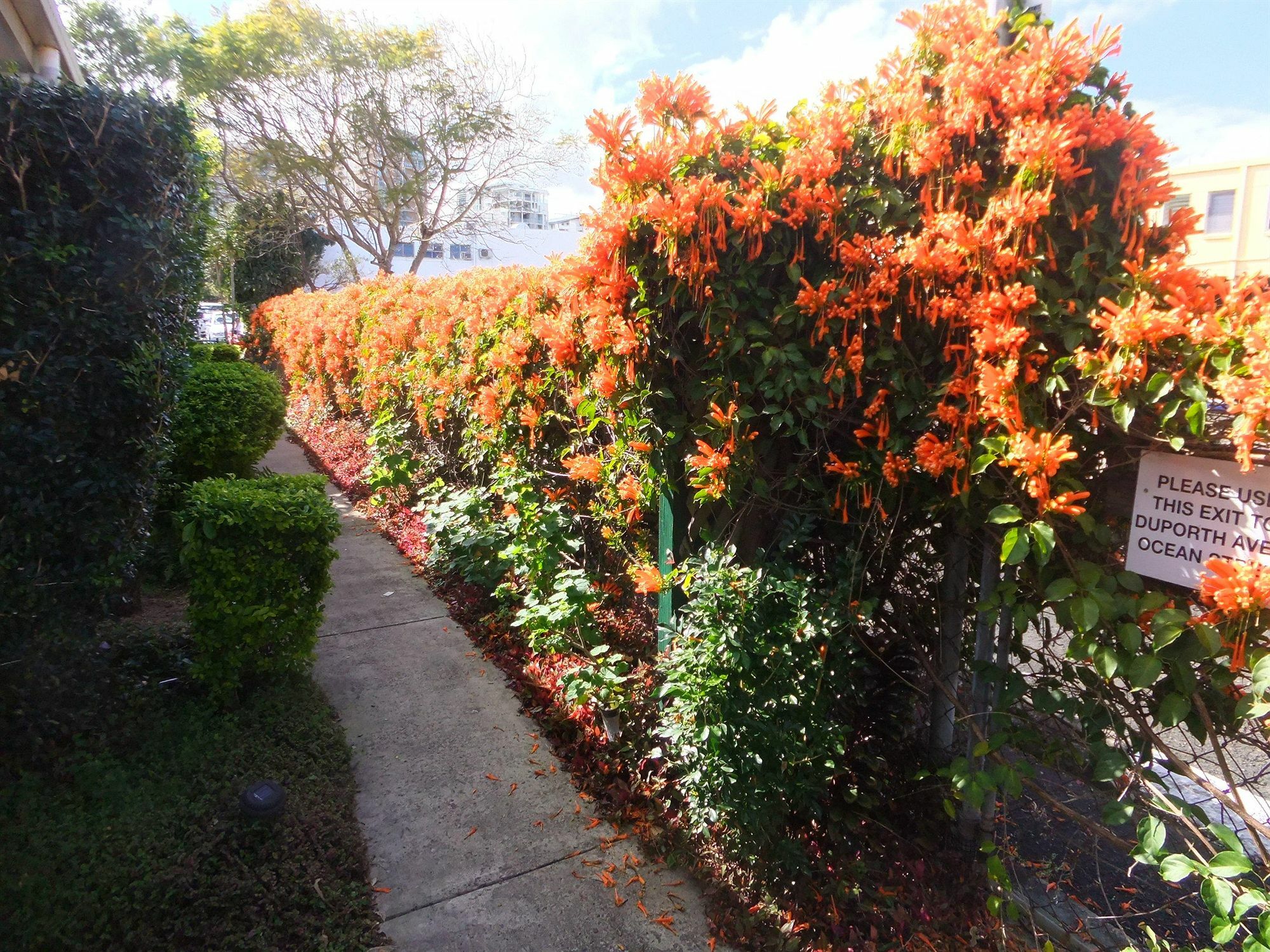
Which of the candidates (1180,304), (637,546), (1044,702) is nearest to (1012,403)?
(1180,304)

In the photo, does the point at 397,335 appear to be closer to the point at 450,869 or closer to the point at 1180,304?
the point at 450,869

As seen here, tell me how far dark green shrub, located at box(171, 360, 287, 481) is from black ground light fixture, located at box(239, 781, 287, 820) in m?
3.59

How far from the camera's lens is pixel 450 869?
2949 mm

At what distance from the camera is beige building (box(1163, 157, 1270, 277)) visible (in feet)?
86.7

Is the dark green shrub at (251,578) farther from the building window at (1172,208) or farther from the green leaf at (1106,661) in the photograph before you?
the building window at (1172,208)

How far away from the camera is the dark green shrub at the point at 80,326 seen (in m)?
3.04

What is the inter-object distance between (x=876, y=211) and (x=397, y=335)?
19.2ft

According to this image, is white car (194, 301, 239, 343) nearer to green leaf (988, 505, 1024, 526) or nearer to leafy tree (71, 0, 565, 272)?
leafy tree (71, 0, 565, 272)

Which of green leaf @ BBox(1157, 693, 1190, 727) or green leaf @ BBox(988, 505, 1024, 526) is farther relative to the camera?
green leaf @ BBox(988, 505, 1024, 526)

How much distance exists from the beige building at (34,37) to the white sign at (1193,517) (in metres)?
6.88

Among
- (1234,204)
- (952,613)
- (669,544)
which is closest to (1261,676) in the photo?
(952,613)

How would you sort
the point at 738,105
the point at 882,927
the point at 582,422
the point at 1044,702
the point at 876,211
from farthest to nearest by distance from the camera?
the point at 582,422 → the point at 738,105 → the point at 882,927 → the point at 876,211 → the point at 1044,702

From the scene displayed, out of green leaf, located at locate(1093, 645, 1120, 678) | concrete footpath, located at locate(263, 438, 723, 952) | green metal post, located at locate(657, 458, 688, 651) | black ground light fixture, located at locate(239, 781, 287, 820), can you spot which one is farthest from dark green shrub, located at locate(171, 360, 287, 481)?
green leaf, located at locate(1093, 645, 1120, 678)

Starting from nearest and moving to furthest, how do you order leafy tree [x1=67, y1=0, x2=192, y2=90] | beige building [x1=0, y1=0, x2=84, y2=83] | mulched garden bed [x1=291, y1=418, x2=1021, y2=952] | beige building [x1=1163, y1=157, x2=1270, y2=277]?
mulched garden bed [x1=291, y1=418, x2=1021, y2=952], beige building [x1=0, y1=0, x2=84, y2=83], leafy tree [x1=67, y1=0, x2=192, y2=90], beige building [x1=1163, y1=157, x2=1270, y2=277]
